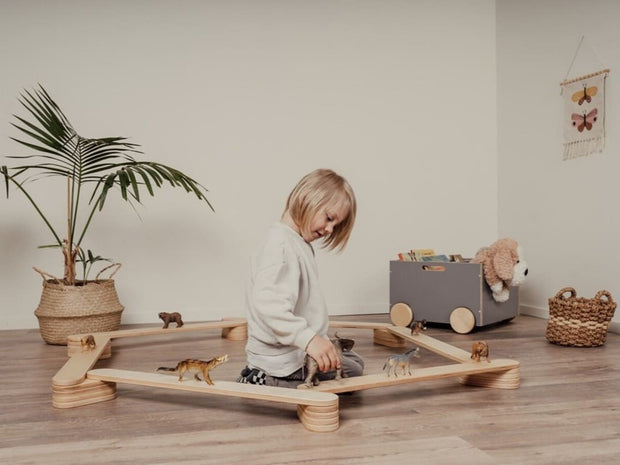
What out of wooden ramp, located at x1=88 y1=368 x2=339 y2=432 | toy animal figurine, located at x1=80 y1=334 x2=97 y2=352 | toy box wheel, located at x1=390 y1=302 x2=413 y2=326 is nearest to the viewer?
wooden ramp, located at x1=88 y1=368 x2=339 y2=432

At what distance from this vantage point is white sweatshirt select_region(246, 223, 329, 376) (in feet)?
4.19

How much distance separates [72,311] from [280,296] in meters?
1.24

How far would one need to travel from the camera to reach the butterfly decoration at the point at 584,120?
2.50 meters

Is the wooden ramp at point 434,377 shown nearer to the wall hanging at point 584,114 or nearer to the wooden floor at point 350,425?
the wooden floor at point 350,425

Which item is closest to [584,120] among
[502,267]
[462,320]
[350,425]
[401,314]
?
[502,267]

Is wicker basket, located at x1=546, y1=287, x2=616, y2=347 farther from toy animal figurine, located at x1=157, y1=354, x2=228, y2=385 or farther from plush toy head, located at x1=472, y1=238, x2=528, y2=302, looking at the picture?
toy animal figurine, located at x1=157, y1=354, x2=228, y2=385

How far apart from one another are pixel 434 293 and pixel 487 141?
3.52 feet

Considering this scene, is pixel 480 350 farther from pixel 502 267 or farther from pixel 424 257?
pixel 424 257

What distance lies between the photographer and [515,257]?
2463 millimetres

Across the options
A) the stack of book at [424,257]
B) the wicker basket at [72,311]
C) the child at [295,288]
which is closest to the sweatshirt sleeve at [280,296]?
the child at [295,288]

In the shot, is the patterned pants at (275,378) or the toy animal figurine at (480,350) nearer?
the patterned pants at (275,378)

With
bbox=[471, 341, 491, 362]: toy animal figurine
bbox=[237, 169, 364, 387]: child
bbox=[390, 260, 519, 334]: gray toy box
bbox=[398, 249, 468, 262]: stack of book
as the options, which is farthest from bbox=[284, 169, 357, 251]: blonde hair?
bbox=[398, 249, 468, 262]: stack of book

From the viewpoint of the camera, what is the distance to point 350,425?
1.24 m

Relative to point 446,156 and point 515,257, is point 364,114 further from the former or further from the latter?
point 515,257
